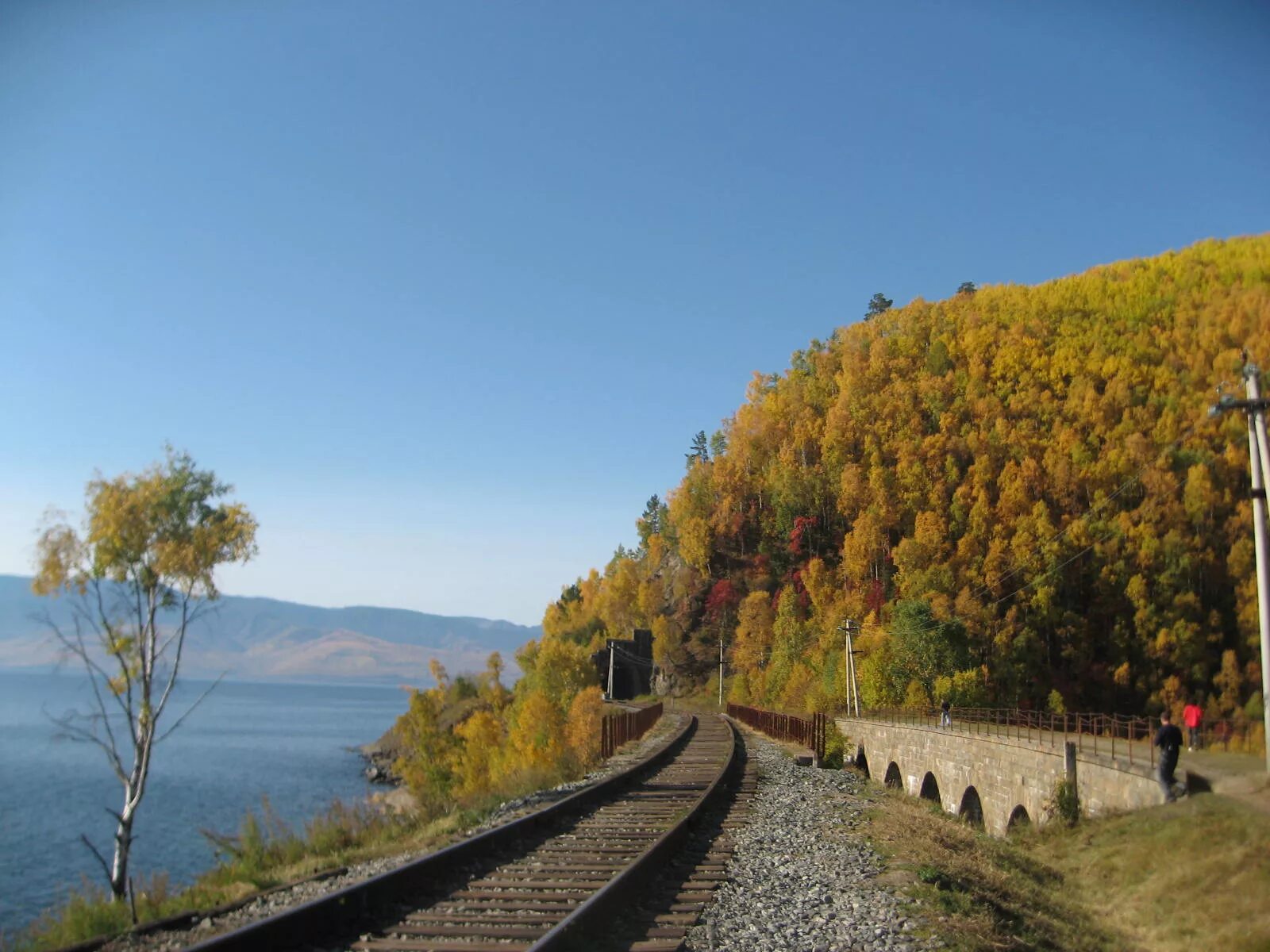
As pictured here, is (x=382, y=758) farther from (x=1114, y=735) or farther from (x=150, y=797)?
(x=1114, y=735)

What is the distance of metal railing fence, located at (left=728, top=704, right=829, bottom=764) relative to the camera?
96.3 feet

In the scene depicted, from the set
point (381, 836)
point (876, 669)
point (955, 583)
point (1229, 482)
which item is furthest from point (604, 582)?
point (381, 836)

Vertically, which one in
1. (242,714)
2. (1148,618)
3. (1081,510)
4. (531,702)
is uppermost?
(1081,510)

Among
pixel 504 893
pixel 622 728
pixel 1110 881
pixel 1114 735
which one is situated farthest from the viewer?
pixel 622 728

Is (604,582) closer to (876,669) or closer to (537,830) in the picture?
(876,669)

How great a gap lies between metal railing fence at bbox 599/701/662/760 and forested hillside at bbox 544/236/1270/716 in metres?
27.5

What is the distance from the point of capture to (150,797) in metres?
58.1

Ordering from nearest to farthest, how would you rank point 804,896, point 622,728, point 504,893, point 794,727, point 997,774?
1. point 504,893
2. point 804,896
3. point 997,774
4. point 622,728
5. point 794,727

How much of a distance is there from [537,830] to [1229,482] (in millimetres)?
79038

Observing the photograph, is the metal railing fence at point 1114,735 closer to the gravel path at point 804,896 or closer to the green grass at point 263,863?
the gravel path at point 804,896

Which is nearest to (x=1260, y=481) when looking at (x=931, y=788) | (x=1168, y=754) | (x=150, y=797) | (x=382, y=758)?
(x=1168, y=754)

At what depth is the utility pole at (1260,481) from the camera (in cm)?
1513

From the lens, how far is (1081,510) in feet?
296

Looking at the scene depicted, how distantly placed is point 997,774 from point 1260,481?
32.6 feet
